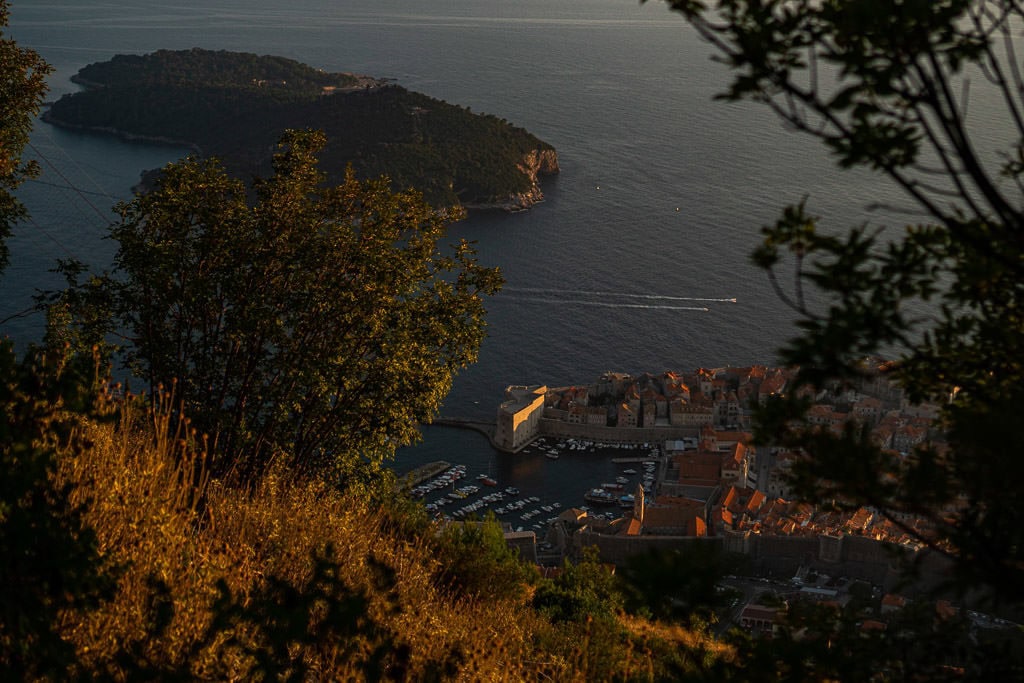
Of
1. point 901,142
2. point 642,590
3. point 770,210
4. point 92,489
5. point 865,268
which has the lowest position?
point 770,210

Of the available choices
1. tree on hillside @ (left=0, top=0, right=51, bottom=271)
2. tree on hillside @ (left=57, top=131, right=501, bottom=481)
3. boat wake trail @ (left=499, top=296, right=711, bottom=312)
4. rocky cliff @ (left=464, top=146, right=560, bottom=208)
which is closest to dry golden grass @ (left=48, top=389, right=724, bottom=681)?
tree on hillside @ (left=57, top=131, right=501, bottom=481)

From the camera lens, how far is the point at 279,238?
18.1 feet

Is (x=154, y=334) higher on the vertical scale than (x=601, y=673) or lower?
higher

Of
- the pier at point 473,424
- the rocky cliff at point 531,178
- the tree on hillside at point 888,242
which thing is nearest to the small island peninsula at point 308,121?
the rocky cliff at point 531,178

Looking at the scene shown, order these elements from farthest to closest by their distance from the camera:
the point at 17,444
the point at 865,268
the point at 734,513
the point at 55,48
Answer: the point at 55,48, the point at 734,513, the point at 17,444, the point at 865,268

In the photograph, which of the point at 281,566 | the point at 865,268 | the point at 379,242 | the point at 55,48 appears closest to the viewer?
the point at 865,268

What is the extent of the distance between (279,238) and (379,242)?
20.2 inches

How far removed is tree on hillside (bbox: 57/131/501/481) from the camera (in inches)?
213

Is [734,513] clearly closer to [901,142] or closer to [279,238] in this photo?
[279,238]

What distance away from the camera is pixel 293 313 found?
17.9 feet

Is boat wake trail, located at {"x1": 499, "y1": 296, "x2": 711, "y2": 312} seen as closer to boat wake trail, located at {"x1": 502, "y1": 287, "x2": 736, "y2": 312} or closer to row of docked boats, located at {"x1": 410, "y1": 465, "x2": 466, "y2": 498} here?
boat wake trail, located at {"x1": 502, "y1": 287, "x2": 736, "y2": 312}

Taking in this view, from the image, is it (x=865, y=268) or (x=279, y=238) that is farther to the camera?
(x=279, y=238)

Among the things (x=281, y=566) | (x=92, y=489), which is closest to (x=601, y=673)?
(x=281, y=566)

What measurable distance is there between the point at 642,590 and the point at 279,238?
3.91 m
